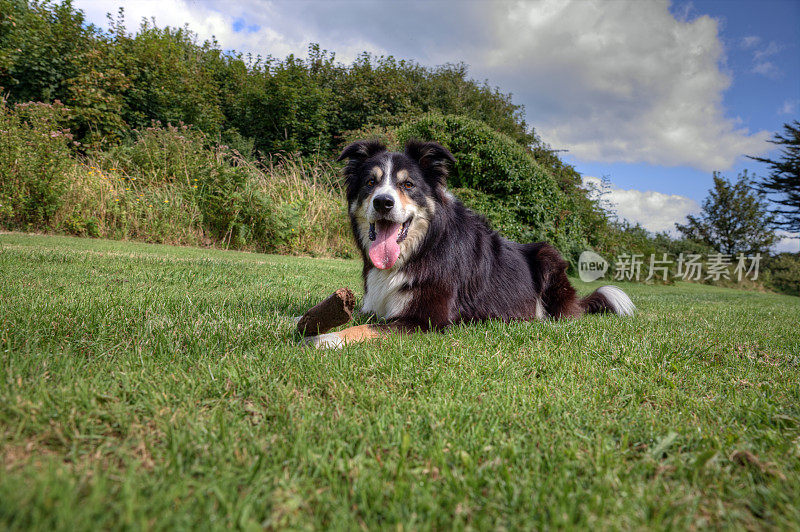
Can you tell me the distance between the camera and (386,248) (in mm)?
3457

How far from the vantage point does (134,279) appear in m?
4.65

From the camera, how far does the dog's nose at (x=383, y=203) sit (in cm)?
331

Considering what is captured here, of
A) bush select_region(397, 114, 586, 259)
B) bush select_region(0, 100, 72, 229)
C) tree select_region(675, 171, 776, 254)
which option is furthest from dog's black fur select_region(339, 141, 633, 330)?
tree select_region(675, 171, 776, 254)

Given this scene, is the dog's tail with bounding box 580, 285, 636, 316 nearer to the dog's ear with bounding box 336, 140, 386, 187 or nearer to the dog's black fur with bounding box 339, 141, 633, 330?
the dog's black fur with bounding box 339, 141, 633, 330

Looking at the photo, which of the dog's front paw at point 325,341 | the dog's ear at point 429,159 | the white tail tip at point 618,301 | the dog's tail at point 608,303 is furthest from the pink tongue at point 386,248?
the white tail tip at point 618,301

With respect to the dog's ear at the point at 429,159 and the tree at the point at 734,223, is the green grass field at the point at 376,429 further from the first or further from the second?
the tree at the point at 734,223

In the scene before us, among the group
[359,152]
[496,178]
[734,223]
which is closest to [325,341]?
[359,152]

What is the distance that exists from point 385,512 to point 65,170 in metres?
11.2

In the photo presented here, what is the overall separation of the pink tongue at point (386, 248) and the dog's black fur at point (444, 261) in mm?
98

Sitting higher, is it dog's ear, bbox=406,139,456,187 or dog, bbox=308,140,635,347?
dog's ear, bbox=406,139,456,187

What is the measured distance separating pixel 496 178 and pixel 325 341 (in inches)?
358

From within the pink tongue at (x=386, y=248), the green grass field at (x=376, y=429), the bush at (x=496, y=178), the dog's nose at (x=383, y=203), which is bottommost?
the green grass field at (x=376, y=429)

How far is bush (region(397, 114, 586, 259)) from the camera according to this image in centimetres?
1045

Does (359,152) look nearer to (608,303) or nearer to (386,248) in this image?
(386,248)
